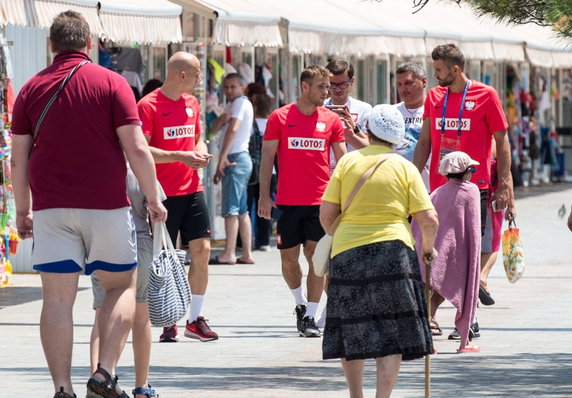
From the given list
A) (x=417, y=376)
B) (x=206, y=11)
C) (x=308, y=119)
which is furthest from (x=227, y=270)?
(x=417, y=376)

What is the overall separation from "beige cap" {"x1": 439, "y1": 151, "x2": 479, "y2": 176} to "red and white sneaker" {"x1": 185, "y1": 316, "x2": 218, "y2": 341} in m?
1.85

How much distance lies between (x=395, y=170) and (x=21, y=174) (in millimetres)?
1781

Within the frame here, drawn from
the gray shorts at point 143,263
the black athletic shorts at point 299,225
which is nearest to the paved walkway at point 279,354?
the gray shorts at point 143,263

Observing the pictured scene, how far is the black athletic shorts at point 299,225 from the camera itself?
10969 mm

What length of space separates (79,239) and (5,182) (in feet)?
20.8

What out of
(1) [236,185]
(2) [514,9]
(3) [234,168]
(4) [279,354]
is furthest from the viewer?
(3) [234,168]

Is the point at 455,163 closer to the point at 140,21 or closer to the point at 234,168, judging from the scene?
the point at 140,21

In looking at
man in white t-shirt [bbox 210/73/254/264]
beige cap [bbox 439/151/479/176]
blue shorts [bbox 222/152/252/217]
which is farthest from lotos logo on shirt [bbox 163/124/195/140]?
blue shorts [bbox 222/152/252/217]

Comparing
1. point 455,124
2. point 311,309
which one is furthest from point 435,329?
point 455,124

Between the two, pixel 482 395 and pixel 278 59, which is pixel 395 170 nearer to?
pixel 482 395

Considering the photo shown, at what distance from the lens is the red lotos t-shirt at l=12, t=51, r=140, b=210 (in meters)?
7.50

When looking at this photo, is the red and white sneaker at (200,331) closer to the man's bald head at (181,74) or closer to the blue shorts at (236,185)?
the man's bald head at (181,74)

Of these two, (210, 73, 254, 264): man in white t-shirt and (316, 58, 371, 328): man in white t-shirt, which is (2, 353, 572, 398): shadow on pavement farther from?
(210, 73, 254, 264): man in white t-shirt

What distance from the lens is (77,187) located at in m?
7.50
